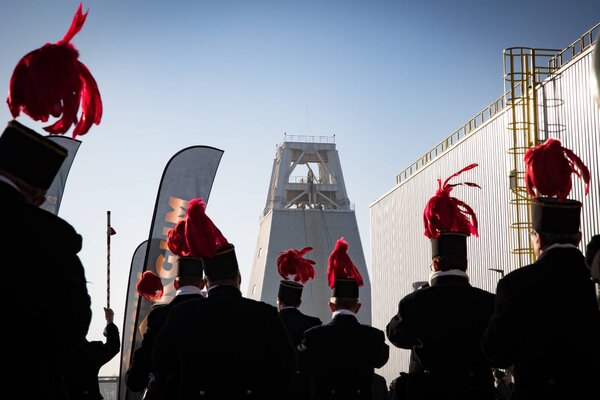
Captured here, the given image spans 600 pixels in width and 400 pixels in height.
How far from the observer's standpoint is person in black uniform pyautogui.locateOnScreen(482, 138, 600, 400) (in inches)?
201

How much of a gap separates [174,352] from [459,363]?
2184 millimetres

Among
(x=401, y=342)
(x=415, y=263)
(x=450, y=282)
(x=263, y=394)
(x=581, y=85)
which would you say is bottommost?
(x=263, y=394)

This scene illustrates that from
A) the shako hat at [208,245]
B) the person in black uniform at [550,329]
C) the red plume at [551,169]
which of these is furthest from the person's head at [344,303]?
the person in black uniform at [550,329]

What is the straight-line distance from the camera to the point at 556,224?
545cm

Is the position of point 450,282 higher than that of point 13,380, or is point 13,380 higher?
point 450,282

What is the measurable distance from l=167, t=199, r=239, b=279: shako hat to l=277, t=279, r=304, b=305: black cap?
10.6 feet

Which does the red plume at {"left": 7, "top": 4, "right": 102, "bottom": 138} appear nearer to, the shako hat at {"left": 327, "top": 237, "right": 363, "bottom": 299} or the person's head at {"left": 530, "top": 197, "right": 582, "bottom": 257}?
the person's head at {"left": 530, "top": 197, "right": 582, "bottom": 257}

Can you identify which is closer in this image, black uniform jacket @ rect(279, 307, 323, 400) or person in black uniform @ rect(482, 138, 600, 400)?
person in black uniform @ rect(482, 138, 600, 400)

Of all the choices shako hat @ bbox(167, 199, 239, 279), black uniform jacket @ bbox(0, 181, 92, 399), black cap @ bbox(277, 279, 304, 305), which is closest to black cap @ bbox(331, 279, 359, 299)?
black cap @ bbox(277, 279, 304, 305)

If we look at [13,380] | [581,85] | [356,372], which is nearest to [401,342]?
[356,372]

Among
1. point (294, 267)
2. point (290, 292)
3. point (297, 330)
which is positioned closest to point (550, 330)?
point (297, 330)

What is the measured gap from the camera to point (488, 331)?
5.29 meters

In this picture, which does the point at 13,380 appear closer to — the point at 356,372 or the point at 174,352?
the point at 174,352

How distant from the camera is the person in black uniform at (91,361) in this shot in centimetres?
898
